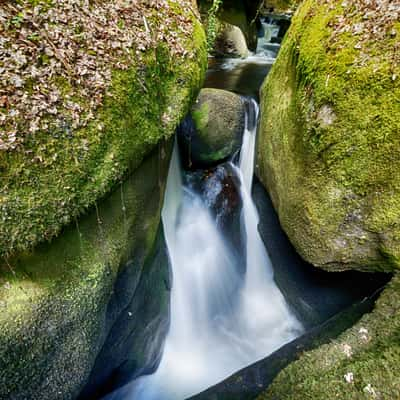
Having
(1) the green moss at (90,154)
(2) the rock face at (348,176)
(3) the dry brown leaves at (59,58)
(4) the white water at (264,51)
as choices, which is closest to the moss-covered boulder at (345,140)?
(2) the rock face at (348,176)

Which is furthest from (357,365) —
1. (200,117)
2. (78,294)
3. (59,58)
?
(200,117)

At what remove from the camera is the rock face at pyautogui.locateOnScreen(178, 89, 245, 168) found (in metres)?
4.85

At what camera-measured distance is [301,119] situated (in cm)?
314

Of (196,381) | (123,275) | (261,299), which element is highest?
(123,275)

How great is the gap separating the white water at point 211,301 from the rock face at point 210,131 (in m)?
0.33

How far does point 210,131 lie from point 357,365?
3890mm

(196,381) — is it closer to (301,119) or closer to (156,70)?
(301,119)

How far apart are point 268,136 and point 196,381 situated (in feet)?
12.1

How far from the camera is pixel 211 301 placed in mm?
4496

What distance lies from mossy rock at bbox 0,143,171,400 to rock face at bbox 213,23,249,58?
746 cm

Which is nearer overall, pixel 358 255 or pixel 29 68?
pixel 29 68

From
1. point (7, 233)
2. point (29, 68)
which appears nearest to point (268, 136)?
point (29, 68)

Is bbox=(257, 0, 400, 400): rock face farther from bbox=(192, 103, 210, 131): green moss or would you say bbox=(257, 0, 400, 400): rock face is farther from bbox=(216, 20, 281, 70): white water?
bbox=(216, 20, 281, 70): white water

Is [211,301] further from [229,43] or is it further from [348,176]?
[229,43]
